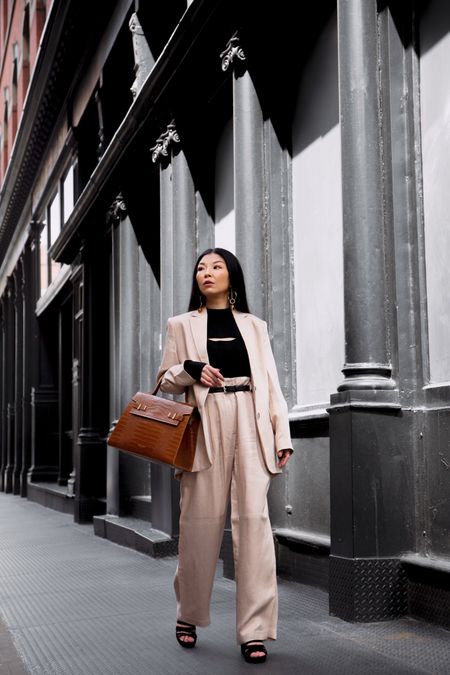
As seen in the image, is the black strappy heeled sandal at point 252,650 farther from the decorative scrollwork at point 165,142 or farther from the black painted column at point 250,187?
the decorative scrollwork at point 165,142

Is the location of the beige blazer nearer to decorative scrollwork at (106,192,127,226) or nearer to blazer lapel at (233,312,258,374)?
blazer lapel at (233,312,258,374)

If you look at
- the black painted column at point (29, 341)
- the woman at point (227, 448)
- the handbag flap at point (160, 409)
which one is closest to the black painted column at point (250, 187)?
the woman at point (227, 448)

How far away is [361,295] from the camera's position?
18.4 feet

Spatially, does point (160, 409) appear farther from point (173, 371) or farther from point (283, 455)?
point (283, 455)

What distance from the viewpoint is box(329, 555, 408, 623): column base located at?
5297 mm

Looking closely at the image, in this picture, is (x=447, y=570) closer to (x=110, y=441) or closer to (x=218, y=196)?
(x=110, y=441)

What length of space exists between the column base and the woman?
0.72 meters

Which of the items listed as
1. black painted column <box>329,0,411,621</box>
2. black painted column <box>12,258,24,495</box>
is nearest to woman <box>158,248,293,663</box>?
black painted column <box>329,0,411,621</box>

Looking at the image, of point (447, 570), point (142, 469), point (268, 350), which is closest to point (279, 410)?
point (268, 350)

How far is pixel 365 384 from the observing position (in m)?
5.50

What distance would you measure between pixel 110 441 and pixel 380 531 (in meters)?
1.66

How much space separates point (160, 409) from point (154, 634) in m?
1.35

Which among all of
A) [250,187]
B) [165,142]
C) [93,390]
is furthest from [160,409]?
[93,390]

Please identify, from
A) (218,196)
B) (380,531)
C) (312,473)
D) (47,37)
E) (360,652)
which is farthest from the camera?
(47,37)
